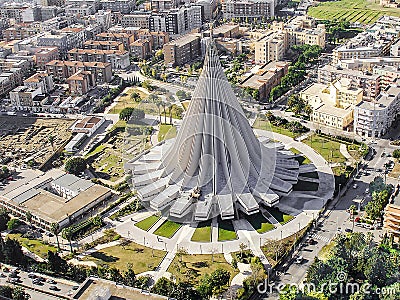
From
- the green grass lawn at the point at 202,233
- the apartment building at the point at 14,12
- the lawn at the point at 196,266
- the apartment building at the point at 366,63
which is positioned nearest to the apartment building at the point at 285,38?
the apartment building at the point at 366,63

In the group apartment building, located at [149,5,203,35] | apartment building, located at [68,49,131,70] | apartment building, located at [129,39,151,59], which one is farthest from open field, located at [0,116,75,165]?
apartment building, located at [149,5,203,35]

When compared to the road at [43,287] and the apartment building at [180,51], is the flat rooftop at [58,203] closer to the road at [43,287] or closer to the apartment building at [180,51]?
the road at [43,287]

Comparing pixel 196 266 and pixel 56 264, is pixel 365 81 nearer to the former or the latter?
pixel 196 266

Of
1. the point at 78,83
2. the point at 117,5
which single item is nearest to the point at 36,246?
the point at 78,83

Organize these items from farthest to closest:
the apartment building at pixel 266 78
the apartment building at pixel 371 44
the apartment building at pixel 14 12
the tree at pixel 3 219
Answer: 1. the apartment building at pixel 14 12
2. the apartment building at pixel 371 44
3. the apartment building at pixel 266 78
4. the tree at pixel 3 219

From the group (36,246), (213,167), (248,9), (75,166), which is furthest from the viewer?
(248,9)
